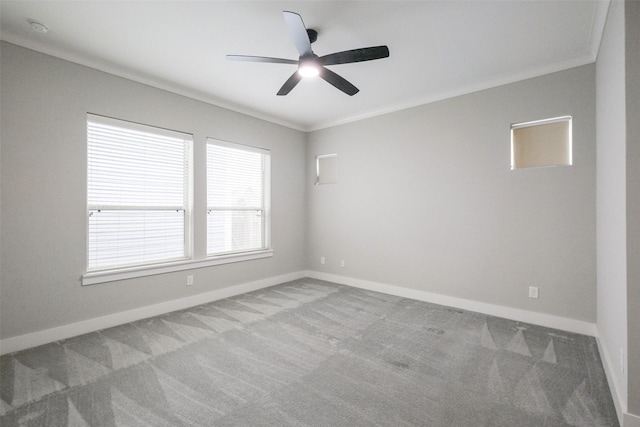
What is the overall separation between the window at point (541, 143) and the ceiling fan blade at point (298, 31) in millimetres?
2662

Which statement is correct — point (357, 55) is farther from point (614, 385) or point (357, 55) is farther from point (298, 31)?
point (614, 385)

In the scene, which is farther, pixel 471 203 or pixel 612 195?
pixel 471 203

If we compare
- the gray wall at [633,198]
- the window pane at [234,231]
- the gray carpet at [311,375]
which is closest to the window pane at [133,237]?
the window pane at [234,231]

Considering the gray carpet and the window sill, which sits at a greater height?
the window sill

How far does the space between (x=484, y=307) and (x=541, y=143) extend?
2048mm

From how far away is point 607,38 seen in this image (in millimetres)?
2297

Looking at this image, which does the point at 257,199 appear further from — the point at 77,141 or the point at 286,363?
the point at 286,363

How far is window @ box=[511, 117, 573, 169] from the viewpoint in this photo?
10.4 ft

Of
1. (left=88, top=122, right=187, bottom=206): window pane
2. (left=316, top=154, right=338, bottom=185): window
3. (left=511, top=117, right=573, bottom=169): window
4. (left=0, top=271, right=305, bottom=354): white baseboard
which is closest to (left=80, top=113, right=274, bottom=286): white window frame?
(left=88, top=122, right=187, bottom=206): window pane

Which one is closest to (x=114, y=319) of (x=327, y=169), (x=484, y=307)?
(x=327, y=169)

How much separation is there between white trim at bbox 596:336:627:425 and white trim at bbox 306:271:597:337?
0.50 metres

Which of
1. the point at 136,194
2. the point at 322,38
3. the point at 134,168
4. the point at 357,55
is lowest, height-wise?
the point at 136,194

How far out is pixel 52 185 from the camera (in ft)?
9.30

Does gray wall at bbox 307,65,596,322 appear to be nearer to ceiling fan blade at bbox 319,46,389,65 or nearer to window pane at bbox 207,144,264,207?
window pane at bbox 207,144,264,207
